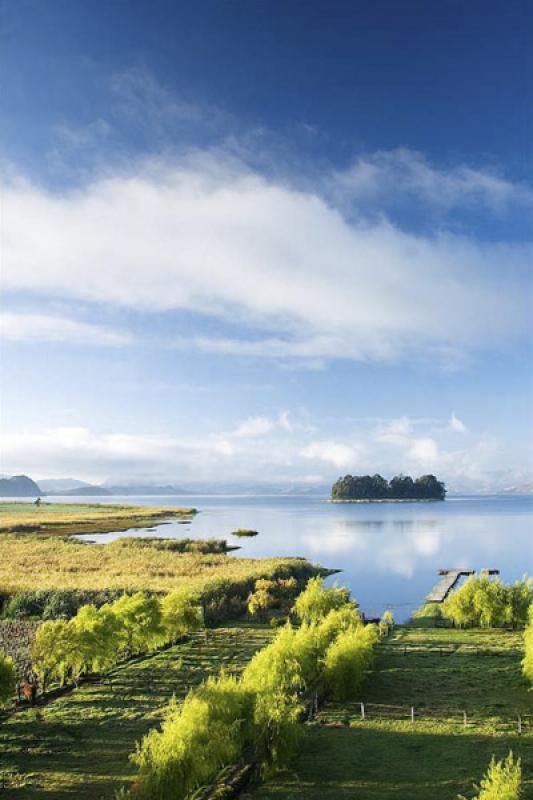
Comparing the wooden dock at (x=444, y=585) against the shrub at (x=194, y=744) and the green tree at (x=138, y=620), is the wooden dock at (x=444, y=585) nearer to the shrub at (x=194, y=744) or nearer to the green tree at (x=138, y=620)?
the green tree at (x=138, y=620)

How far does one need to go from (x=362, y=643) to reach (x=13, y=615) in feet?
132

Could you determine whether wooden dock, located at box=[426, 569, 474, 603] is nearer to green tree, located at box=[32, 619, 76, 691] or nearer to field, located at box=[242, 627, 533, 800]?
field, located at box=[242, 627, 533, 800]

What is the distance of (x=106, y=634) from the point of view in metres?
42.2

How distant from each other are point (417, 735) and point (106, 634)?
2184cm

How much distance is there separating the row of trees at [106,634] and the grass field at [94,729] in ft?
6.33

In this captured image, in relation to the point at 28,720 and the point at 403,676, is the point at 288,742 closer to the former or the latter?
the point at 28,720

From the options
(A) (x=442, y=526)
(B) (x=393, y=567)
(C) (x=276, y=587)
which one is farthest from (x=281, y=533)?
(C) (x=276, y=587)

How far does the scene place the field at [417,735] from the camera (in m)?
26.9

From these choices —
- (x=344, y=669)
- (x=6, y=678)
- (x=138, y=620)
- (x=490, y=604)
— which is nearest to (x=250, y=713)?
(x=344, y=669)

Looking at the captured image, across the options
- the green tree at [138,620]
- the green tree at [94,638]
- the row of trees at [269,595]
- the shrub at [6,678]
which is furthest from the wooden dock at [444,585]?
the shrub at [6,678]

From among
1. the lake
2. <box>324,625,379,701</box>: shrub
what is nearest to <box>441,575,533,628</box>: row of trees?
the lake

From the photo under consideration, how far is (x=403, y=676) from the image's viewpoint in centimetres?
4478

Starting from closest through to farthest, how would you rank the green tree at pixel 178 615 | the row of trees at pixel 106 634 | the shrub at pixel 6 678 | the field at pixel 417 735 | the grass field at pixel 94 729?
→ the field at pixel 417 735 < the grass field at pixel 94 729 < the shrub at pixel 6 678 < the row of trees at pixel 106 634 < the green tree at pixel 178 615

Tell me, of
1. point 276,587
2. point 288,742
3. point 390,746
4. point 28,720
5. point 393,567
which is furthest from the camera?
point 393,567
